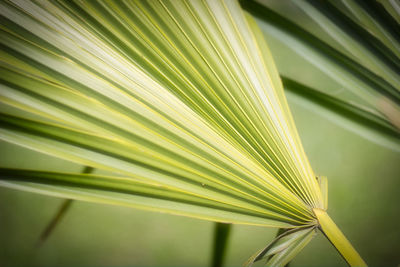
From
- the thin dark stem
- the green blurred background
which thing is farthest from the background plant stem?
the thin dark stem

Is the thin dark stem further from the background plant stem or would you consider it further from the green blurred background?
the background plant stem

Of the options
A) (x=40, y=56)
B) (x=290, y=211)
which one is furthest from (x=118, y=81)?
(x=290, y=211)

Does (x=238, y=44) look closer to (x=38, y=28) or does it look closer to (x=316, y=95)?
(x=38, y=28)

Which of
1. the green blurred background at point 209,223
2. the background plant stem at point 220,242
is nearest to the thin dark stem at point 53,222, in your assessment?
the green blurred background at point 209,223

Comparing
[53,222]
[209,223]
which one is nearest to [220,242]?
[209,223]

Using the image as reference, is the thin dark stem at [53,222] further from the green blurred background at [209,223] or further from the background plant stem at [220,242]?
the background plant stem at [220,242]

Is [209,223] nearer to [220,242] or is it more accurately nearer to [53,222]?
[220,242]

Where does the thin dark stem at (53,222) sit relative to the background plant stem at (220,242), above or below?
below

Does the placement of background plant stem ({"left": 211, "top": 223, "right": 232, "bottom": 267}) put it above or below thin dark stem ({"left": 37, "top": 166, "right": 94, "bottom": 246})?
above
